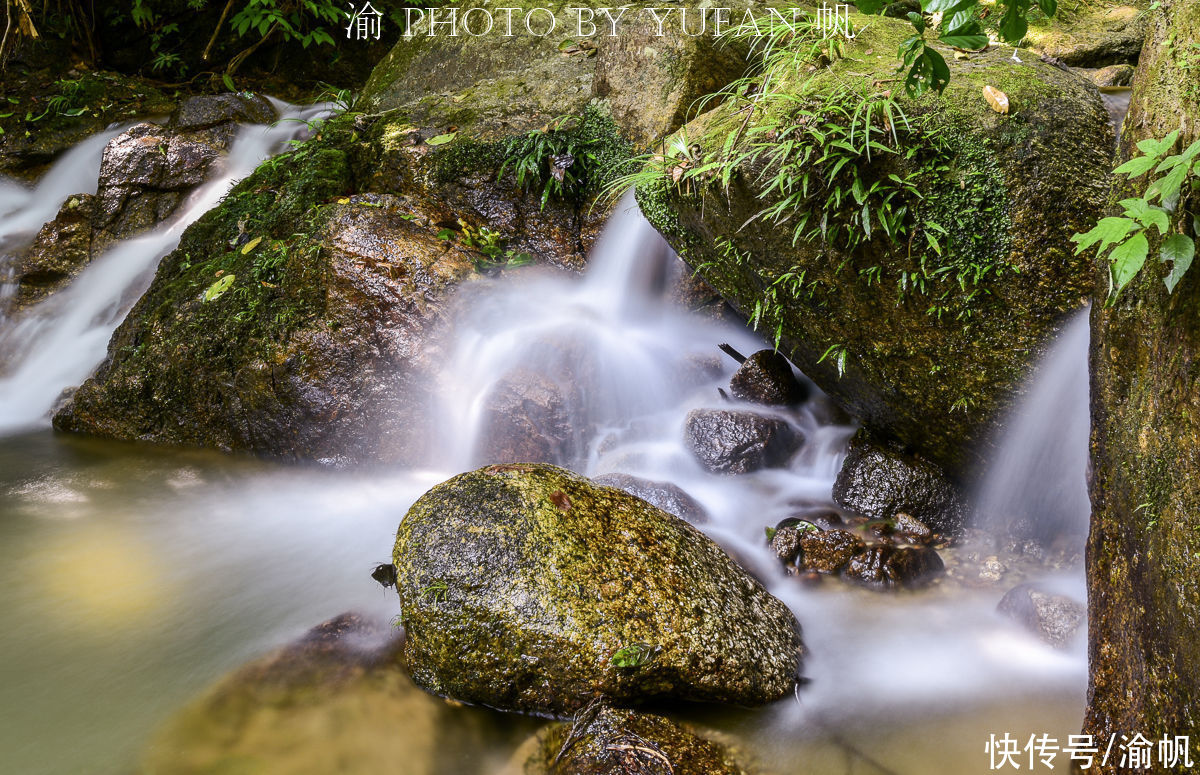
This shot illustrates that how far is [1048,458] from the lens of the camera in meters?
3.94

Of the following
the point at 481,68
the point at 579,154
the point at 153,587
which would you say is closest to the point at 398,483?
the point at 153,587

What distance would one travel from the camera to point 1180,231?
7.36ft

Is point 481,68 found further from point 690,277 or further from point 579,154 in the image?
point 690,277

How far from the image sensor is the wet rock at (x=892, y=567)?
13.1ft

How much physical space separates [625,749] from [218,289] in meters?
5.31

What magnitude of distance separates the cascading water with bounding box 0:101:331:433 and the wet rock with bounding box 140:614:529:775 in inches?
196

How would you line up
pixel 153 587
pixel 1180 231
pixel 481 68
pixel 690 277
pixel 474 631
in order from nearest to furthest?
pixel 1180 231
pixel 474 631
pixel 153 587
pixel 690 277
pixel 481 68

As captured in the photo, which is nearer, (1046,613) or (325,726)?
(325,726)

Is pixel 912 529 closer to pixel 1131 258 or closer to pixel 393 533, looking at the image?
pixel 1131 258

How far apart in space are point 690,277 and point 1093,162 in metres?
3.12

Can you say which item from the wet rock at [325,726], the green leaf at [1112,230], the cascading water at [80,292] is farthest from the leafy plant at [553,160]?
the green leaf at [1112,230]

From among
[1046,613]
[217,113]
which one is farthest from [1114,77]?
[217,113]

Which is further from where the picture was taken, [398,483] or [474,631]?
[398,483]

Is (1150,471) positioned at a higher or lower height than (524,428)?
lower
